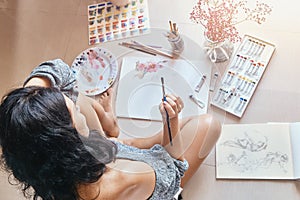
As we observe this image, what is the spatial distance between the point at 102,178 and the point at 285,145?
A: 664mm

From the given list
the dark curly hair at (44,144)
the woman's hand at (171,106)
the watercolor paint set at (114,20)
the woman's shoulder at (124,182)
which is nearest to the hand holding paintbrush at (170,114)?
the woman's hand at (171,106)

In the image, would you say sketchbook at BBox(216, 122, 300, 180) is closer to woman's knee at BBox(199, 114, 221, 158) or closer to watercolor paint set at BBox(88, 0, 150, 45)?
woman's knee at BBox(199, 114, 221, 158)

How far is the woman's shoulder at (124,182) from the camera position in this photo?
0.97 meters

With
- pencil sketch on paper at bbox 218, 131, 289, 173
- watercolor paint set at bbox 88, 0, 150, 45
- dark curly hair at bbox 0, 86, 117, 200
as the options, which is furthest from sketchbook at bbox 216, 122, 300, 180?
dark curly hair at bbox 0, 86, 117, 200

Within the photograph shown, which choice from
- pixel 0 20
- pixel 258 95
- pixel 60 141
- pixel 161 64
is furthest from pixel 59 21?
pixel 60 141

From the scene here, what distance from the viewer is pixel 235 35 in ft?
4.32

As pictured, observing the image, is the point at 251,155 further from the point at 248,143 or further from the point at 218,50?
the point at 218,50

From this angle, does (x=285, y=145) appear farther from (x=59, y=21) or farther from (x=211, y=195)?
(x=59, y=21)

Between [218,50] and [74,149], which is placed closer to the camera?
[74,149]

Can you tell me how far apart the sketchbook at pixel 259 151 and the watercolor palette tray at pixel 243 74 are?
0.08 metres

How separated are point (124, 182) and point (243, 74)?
Answer: 63 centimetres

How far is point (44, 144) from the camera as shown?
84cm

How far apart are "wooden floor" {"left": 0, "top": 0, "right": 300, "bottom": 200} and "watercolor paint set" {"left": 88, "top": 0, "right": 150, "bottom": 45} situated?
29 mm

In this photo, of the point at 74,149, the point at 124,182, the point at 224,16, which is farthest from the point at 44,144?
the point at 224,16
